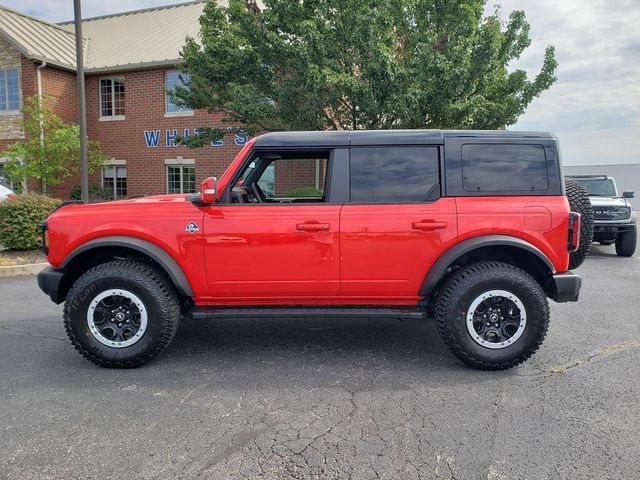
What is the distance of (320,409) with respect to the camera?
337cm

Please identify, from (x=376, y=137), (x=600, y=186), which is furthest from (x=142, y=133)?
(x=376, y=137)

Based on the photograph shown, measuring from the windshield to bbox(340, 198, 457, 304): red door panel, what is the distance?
32.9ft

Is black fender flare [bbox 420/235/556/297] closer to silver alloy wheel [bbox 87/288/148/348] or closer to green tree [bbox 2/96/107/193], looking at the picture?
silver alloy wheel [bbox 87/288/148/348]

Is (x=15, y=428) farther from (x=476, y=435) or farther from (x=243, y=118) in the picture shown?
(x=243, y=118)

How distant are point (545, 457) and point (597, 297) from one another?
194 inches

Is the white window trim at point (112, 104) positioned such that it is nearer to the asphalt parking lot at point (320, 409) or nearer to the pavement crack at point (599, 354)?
the asphalt parking lot at point (320, 409)

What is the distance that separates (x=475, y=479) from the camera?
257 cm

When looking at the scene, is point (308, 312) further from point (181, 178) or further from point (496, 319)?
point (181, 178)

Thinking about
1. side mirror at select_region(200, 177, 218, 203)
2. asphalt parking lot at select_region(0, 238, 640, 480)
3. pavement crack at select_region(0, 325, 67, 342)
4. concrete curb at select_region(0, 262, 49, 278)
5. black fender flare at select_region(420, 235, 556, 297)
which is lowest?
asphalt parking lot at select_region(0, 238, 640, 480)

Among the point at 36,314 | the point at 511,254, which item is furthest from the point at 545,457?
the point at 36,314

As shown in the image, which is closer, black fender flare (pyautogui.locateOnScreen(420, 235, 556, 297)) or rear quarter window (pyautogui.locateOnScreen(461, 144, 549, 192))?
black fender flare (pyautogui.locateOnScreen(420, 235, 556, 297))

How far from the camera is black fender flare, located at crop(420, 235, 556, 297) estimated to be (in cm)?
399

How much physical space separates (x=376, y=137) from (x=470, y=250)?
3.99 feet

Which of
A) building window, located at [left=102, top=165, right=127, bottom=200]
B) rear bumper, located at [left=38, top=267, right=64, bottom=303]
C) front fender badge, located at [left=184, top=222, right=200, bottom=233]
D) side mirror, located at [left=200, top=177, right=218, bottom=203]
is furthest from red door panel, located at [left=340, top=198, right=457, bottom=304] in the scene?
building window, located at [left=102, top=165, right=127, bottom=200]
